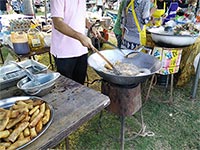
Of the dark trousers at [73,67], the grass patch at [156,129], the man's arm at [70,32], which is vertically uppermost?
the man's arm at [70,32]

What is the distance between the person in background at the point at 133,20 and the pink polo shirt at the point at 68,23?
33.6 inches

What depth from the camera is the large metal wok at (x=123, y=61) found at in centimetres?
141

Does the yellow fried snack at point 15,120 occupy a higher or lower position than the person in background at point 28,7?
lower

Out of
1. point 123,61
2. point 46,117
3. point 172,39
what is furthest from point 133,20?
point 46,117

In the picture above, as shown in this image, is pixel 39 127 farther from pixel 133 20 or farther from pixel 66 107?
pixel 133 20

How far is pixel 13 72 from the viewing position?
4.28 feet

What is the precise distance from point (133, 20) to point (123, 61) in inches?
33.0

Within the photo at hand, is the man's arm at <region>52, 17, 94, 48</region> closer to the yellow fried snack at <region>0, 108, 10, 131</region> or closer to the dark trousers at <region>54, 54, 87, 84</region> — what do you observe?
the dark trousers at <region>54, 54, 87, 84</region>

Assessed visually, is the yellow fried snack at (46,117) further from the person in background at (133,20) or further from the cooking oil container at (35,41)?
the person in background at (133,20)

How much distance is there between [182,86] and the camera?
299 cm

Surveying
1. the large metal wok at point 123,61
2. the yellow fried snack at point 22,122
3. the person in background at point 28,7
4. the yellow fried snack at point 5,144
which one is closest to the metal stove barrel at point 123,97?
the large metal wok at point 123,61

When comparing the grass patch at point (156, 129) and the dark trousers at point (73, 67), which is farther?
the grass patch at point (156, 129)

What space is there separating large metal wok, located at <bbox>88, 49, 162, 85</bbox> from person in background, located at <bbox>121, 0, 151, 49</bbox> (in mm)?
732

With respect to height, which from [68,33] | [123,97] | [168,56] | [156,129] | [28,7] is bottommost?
[156,129]
